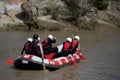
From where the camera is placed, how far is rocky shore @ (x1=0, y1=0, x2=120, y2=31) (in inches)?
1200

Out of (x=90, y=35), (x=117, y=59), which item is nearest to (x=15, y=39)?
(x=90, y=35)

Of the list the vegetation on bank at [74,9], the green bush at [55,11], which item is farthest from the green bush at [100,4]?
the green bush at [55,11]

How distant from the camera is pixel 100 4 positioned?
105 ft

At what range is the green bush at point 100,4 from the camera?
3184cm

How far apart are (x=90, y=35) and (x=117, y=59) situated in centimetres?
893

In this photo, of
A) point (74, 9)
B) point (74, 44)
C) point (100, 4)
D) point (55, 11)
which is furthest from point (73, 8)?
point (74, 44)

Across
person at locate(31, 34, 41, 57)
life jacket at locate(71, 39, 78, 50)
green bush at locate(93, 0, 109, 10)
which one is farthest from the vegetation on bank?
person at locate(31, 34, 41, 57)

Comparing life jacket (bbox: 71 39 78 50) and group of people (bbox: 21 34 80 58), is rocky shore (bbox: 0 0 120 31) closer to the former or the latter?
life jacket (bbox: 71 39 78 50)

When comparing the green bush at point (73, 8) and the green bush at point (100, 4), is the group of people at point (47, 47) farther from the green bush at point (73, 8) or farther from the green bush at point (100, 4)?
the green bush at point (100, 4)

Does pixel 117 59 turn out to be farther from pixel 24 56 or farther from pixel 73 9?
Result: pixel 73 9

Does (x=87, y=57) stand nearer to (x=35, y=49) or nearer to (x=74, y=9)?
(x=35, y=49)

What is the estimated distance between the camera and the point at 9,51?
837 inches

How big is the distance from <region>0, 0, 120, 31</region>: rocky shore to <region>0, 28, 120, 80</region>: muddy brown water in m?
1.54

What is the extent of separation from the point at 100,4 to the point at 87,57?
13.3 m
